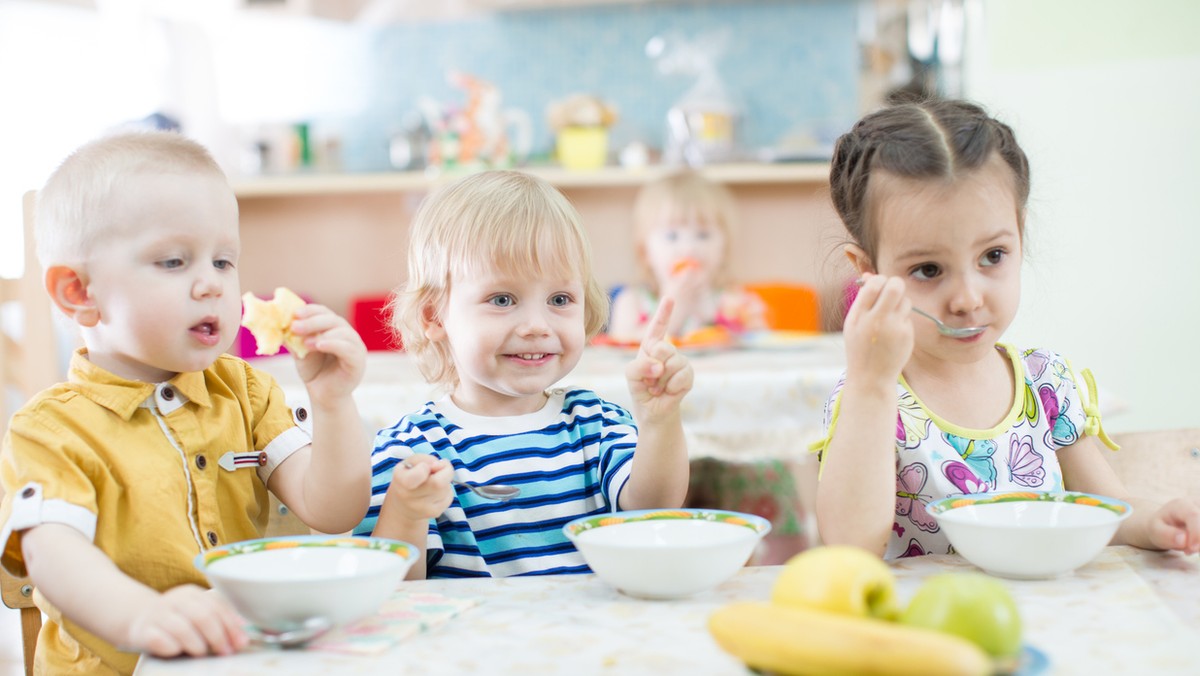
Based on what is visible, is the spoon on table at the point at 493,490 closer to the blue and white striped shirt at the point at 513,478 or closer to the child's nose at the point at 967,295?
the blue and white striped shirt at the point at 513,478

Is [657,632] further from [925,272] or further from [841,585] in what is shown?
[925,272]

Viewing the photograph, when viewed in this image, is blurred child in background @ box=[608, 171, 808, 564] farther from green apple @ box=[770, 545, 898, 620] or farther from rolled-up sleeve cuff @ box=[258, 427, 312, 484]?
green apple @ box=[770, 545, 898, 620]

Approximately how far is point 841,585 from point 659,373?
0.38 meters

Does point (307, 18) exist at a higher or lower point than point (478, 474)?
higher

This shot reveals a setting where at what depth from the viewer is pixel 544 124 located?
13.3 ft

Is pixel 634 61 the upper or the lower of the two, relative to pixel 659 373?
upper

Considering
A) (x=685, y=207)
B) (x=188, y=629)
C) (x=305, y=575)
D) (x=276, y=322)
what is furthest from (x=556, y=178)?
(x=188, y=629)

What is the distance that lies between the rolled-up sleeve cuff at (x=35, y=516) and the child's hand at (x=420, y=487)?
0.25 metres

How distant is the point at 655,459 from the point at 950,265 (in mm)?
351

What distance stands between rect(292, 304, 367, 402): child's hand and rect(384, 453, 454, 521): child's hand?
0.09 metres

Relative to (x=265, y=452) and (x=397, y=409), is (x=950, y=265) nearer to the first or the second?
(x=265, y=452)

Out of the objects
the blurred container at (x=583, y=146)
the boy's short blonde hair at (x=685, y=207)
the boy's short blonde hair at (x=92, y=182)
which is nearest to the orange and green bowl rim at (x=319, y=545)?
the boy's short blonde hair at (x=92, y=182)

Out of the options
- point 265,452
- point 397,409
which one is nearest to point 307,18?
point 397,409

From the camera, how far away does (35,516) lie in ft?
2.96
